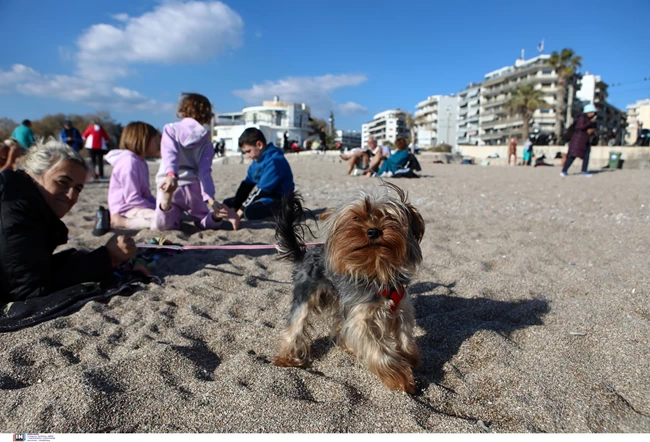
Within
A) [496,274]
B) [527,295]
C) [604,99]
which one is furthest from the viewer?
[604,99]

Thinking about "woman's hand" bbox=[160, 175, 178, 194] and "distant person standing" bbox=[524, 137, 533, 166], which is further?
"distant person standing" bbox=[524, 137, 533, 166]

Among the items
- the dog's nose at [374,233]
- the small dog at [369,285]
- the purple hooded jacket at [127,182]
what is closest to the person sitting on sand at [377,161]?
the purple hooded jacket at [127,182]

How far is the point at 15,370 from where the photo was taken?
262cm

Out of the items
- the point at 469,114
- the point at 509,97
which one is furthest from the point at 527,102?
the point at 469,114

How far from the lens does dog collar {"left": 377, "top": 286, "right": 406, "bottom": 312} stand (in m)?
2.67

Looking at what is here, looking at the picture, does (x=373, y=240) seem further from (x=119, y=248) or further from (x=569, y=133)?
(x=569, y=133)

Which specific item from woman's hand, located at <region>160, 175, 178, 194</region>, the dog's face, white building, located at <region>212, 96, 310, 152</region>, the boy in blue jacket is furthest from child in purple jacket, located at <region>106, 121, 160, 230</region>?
white building, located at <region>212, 96, 310, 152</region>

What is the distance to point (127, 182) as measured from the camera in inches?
273

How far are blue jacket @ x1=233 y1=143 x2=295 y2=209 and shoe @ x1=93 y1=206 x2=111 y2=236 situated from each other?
2323 mm

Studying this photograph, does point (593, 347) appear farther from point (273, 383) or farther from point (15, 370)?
point (15, 370)

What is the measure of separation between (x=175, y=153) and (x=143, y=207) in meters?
1.18

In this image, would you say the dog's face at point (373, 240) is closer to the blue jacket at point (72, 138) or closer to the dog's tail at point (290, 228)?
the dog's tail at point (290, 228)

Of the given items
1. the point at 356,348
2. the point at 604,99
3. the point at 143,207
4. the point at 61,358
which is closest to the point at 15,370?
the point at 61,358

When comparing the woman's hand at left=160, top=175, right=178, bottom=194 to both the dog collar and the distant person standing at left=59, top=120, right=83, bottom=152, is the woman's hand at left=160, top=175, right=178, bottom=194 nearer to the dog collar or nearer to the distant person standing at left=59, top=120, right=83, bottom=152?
the dog collar
